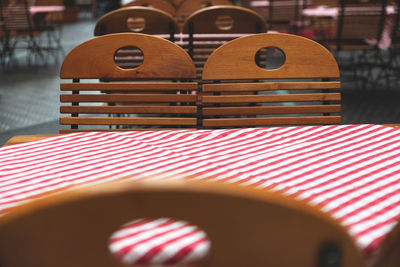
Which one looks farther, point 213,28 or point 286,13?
point 286,13

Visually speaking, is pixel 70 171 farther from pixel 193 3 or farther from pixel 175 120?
pixel 193 3

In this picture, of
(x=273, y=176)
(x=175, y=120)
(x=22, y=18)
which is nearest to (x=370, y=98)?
(x=175, y=120)

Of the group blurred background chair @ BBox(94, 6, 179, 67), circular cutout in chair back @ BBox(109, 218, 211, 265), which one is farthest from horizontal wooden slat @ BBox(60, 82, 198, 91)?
blurred background chair @ BBox(94, 6, 179, 67)

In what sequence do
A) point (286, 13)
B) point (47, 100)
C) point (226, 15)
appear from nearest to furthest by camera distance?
point (226, 15) → point (47, 100) → point (286, 13)

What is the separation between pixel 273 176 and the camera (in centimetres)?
78

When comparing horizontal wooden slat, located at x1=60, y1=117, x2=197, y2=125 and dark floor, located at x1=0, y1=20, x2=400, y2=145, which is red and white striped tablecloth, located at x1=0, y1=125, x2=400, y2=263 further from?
dark floor, located at x1=0, y1=20, x2=400, y2=145

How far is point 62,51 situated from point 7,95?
297 cm

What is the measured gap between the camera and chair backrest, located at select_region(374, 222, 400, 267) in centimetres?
56

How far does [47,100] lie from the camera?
13.6ft

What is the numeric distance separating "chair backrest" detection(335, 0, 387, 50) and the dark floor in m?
0.58

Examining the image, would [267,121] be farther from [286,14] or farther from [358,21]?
[286,14]

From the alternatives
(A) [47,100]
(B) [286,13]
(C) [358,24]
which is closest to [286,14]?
(B) [286,13]

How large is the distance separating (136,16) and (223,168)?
180cm

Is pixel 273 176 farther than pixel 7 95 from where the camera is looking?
No
